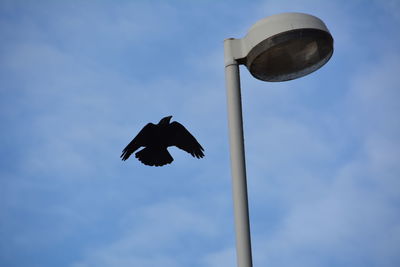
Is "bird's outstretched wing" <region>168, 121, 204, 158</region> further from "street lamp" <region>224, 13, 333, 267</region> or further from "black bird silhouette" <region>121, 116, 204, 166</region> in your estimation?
"street lamp" <region>224, 13, 333, 267</region>

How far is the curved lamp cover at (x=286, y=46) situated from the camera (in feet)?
10.5

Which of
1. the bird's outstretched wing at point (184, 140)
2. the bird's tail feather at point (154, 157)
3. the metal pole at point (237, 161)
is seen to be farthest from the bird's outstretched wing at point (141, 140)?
the metal pole at point (237, 161)

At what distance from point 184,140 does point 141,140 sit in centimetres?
68

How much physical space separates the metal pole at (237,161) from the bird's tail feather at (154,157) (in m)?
Answer: 3.86

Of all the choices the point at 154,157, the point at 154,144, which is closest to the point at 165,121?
the point at 154,144

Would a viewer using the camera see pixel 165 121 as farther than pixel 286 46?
Yes

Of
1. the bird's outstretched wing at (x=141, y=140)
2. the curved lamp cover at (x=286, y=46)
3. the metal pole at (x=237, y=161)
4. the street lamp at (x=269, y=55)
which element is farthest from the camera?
the bird's outstretched wing at (x=141, y=140)

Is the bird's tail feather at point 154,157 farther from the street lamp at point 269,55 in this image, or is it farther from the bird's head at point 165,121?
the street lamp at point 269,55

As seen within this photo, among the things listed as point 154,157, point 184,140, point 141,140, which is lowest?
point 154,157

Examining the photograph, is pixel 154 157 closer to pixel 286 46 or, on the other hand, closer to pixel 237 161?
pixel 286 46

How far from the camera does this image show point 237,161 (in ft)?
9.66

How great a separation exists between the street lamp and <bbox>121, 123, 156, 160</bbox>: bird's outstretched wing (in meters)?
3.68

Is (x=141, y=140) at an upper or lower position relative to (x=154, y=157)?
upper

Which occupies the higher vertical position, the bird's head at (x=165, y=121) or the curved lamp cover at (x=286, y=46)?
the bird's head at (x=165, y=121)
